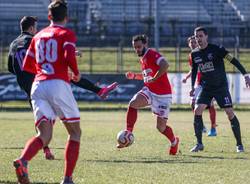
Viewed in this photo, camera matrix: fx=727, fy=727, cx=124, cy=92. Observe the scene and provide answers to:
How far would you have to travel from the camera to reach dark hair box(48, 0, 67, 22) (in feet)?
27.5

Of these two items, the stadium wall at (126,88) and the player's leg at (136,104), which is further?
the stadium wall at (126,88)

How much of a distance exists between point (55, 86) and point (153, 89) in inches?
190

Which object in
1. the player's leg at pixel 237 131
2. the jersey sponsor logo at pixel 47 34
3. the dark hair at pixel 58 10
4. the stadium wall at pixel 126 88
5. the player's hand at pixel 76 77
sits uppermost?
the dark hair at pixel 58 10

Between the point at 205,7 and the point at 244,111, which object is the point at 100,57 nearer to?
the point at 205,7

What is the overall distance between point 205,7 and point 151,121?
21781 millimetres

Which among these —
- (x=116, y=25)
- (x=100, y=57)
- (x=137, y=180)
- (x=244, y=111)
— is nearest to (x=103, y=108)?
(x=244, y=111)

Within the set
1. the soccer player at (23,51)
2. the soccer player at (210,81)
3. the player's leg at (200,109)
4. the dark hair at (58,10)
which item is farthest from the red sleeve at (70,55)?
the player's leg at (200,109)

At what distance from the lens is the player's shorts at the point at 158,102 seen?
12.9 meters

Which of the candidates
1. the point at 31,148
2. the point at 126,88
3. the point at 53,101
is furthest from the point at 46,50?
the point at 126,88

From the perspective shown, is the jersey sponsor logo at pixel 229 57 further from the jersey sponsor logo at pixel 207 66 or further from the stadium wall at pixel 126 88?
the stadium wall at pixel 126 88

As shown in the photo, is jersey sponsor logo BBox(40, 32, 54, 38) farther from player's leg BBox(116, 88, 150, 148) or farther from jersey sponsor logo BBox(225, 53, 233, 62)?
jersey sponsor logo BBox(225, 53, 233, 62)

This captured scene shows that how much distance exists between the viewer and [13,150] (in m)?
13.1

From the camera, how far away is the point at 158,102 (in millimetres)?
12930

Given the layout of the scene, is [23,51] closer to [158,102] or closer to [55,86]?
[158,102]
